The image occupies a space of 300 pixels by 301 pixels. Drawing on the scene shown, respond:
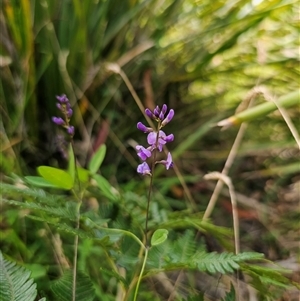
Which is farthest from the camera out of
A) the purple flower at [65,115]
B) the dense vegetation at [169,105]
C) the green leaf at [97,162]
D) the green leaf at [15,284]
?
the dense vegetation at [169,105]

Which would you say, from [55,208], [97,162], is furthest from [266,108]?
[55,208]

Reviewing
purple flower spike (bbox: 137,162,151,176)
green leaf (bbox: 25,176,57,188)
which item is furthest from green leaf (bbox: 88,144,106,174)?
purple flower spike (bbox: 137,162,151,176)

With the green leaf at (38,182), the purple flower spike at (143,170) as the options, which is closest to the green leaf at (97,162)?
the green leaf at (38,182)

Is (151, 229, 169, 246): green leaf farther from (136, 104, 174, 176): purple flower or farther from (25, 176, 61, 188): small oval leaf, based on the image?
(25, 176, 61, 188): small oval leaf

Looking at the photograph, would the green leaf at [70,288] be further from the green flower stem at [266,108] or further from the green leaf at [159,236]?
the green flower stem at [266,108]

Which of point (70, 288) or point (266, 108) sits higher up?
point (266, 108)

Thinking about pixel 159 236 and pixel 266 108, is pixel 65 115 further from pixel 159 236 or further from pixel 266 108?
pixel 266 108
